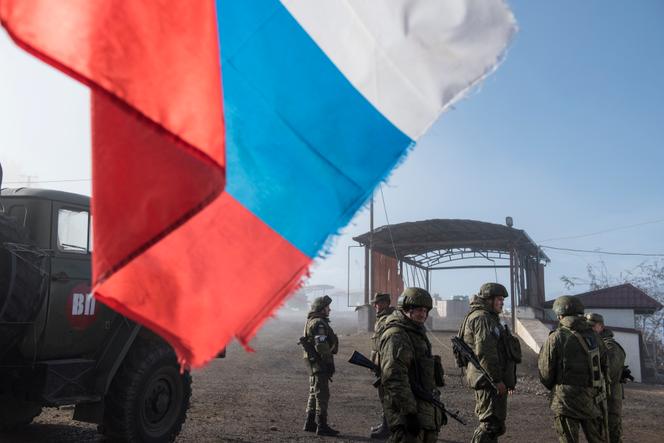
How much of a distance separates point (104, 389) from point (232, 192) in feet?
14.8

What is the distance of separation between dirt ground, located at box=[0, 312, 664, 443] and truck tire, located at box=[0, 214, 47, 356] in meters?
2.00

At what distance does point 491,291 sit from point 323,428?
9.81ft

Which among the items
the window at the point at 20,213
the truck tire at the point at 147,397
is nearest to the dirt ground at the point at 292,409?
the truck tire at the point at 147,397

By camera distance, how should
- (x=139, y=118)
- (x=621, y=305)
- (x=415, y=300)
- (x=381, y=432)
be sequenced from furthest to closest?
(x=621, y=305) < (x=381, y=432) < (x=415, y=300) < (x=139, y=118)

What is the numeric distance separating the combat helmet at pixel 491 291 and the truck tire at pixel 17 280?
465 centimetres

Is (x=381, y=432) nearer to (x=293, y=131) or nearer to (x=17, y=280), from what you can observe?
(x=17, y=280)

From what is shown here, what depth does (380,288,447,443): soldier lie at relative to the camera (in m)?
4.11

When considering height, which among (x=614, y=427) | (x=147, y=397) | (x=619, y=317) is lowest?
(x=614, y=427)

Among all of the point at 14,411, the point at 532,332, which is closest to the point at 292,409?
the point at 14,411

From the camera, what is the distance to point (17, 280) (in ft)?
15.4

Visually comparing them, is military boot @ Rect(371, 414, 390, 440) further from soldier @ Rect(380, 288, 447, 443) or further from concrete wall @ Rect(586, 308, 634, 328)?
concrete wall @ Rect(586, 308, 634, 328)

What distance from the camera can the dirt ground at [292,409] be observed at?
6867mm

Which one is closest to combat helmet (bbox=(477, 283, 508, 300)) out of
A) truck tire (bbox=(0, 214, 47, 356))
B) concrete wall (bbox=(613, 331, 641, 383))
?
truck tire (bbox=(0, 214, 47, 356))

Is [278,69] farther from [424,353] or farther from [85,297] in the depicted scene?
[85,297]
